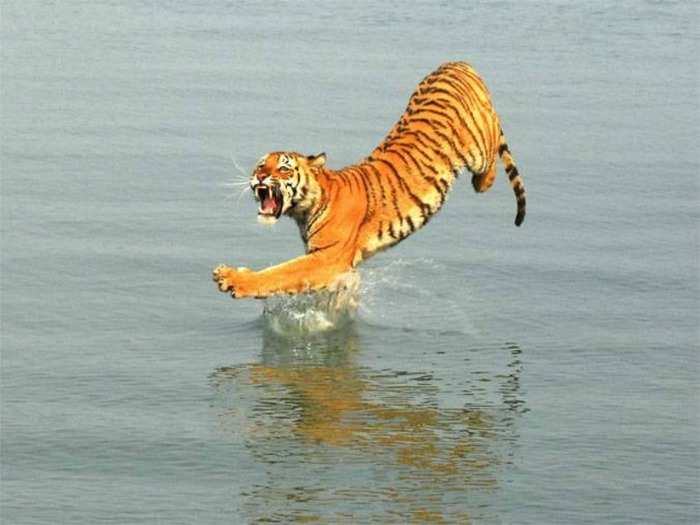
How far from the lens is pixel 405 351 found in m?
9.33

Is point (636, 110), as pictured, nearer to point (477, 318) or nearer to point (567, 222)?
point (567, 222)

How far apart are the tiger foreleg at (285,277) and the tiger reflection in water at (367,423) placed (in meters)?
0.29

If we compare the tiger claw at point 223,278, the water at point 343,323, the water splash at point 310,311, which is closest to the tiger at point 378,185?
the tiger claw at point 223,278

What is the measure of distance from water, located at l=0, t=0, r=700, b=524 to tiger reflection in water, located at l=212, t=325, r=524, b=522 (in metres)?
0.02

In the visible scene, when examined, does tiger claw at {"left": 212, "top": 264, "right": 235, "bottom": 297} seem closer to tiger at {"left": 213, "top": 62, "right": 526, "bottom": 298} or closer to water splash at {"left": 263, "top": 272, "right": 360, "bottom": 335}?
tiger at {"left": 213, "top": 62, "right": 526, "bottom": 298}

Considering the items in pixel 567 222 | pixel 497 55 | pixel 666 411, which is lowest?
pixel 666 411

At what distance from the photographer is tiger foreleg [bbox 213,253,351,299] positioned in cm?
899

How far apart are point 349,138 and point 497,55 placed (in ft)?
12.8

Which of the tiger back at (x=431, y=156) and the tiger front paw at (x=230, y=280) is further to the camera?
the tiger back at (x=431, y=156)

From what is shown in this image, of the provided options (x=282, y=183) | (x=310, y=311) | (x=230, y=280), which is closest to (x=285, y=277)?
(x=230, y=280)

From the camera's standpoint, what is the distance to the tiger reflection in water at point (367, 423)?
288 inches

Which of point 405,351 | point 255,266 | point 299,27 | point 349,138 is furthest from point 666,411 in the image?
point 299,27

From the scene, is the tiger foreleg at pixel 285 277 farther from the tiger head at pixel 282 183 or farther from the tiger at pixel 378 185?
the tiger head at pixel 282 183

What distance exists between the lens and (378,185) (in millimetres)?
9734
